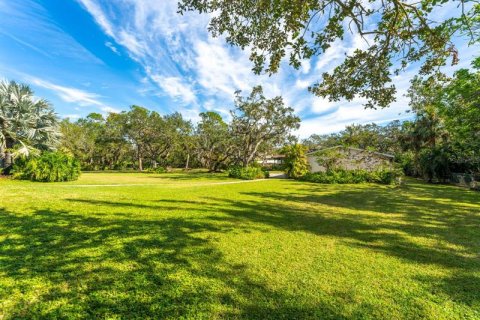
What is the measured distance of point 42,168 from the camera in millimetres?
13445

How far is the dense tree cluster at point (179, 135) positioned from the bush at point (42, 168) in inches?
667

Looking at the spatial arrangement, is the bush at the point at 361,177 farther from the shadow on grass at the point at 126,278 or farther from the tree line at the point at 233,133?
the shadow on grass at the point at 126,278

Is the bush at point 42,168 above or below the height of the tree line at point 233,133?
below

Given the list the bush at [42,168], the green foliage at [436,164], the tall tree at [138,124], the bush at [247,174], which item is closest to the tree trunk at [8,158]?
the bush at [42,168]

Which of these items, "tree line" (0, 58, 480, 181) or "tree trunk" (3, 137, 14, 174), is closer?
"tree line" (0, 58, 480, 181)

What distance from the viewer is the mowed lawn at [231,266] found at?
2617 millimetres

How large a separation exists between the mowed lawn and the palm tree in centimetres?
1004

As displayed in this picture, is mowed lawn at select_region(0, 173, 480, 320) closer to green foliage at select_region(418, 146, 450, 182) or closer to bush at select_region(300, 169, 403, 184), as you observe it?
bush at select_region(300, 169, 403, 184)

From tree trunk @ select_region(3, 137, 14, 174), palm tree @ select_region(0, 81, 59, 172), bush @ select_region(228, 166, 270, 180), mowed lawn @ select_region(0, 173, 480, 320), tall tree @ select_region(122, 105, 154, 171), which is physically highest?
tall tree @ select_region(122, 105, 154, 171)

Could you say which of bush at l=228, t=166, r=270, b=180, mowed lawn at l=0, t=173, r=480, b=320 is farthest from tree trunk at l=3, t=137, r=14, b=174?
bush at l=228, t=166, r=270, b=180

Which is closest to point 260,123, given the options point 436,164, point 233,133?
point 233,133

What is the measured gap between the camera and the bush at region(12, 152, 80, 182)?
13.3 meters

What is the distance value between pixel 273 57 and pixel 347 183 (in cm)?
1574

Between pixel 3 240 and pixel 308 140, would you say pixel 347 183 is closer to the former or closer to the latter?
pixel 3 240
